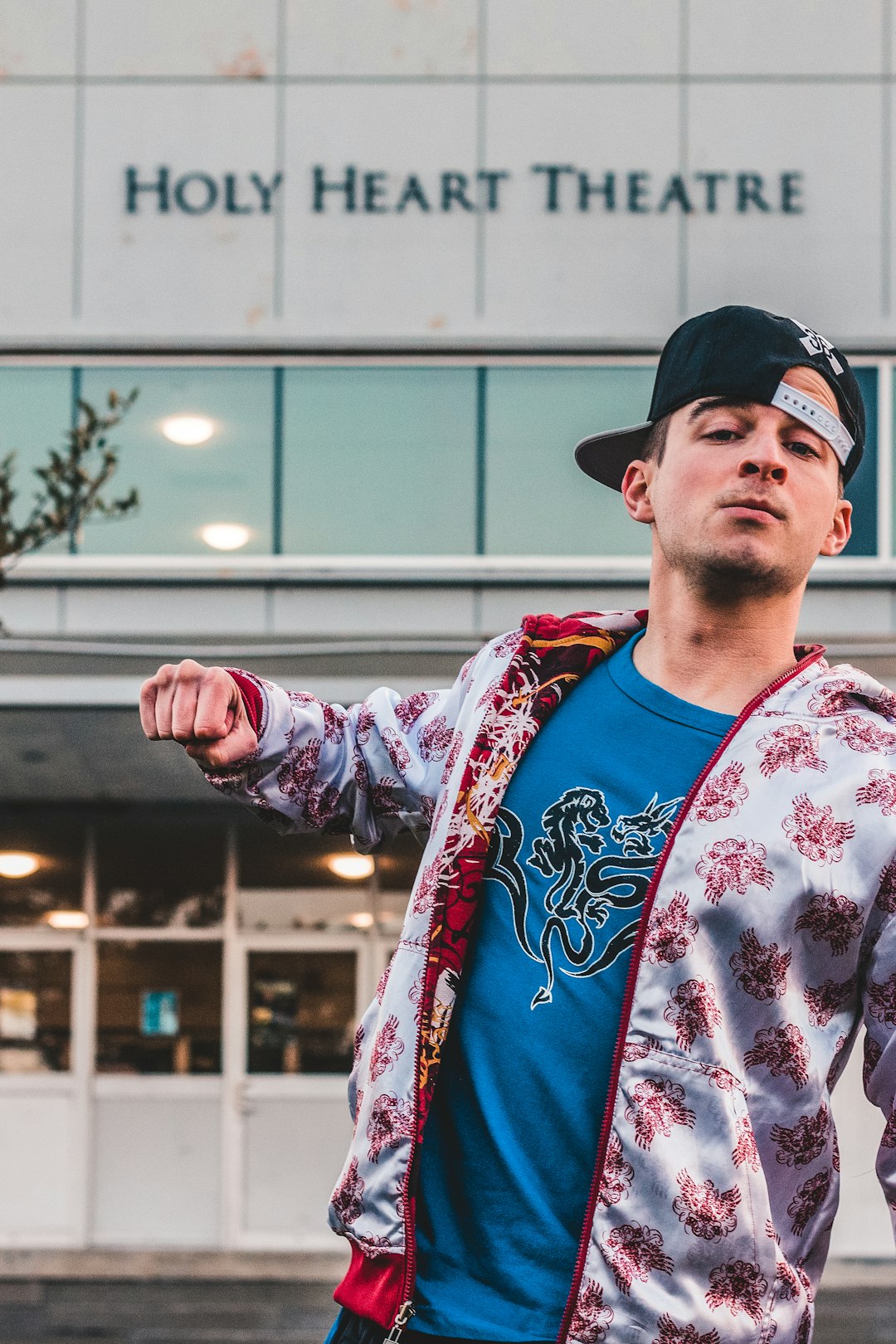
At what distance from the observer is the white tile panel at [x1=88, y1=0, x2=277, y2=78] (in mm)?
10031

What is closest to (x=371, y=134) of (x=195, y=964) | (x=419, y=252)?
(x=419, y=252)

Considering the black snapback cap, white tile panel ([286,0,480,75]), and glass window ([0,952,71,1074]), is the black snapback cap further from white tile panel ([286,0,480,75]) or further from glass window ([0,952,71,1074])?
glass window ([0,952,71,1074])

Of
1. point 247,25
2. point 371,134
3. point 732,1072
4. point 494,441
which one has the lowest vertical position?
point 732,1072

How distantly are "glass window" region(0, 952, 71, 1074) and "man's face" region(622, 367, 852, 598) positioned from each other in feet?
31.6

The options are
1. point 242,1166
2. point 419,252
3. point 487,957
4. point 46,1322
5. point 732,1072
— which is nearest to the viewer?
point 732,1072

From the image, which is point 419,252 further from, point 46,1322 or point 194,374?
point 46,1322

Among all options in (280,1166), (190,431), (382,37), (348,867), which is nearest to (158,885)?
(348,867)

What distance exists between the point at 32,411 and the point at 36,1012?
165 inches

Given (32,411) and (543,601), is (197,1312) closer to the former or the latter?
(543,601)

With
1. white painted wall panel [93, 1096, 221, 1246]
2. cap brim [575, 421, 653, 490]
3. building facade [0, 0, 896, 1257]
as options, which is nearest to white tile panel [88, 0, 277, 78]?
building facade [0, 0, 896, 1257]

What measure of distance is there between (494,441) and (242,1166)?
5.31 metres

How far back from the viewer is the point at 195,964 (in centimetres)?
1071

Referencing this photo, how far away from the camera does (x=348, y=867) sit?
10.7 meters

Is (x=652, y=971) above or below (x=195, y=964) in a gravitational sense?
above
